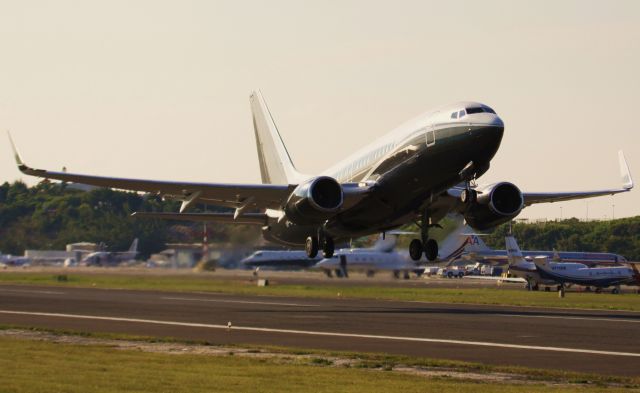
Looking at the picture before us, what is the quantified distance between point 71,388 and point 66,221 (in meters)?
92.1

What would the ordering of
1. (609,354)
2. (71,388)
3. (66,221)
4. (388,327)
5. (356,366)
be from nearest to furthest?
(71,388) → (356,366) → (609,354) → (388,327) → (66,221)

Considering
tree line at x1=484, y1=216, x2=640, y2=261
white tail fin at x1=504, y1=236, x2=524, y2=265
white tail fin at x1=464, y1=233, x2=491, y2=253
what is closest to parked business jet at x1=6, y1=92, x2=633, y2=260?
white tail fin at x1=504, y1=236, x2=524, y2=265

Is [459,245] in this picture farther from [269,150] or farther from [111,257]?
[269,150]

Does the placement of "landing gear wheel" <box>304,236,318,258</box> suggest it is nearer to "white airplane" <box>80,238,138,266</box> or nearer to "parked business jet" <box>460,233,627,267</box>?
"white airplane" <box>80,238,138,266</box>

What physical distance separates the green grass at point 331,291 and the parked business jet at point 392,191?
1351 cm

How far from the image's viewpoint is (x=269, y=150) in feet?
194

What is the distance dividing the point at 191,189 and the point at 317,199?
24.7ft

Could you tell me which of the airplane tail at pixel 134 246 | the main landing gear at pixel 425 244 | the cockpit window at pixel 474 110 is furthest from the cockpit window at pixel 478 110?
the airplane tail at pixel 134 246

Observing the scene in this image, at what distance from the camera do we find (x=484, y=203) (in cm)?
4325

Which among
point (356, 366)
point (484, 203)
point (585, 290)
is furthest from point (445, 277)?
point (356, 366)

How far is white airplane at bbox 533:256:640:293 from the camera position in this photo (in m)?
85.2

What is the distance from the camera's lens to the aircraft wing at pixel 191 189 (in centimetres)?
4397

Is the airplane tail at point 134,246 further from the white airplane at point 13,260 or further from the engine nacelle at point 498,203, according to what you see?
the engine nacelle at point 498,203

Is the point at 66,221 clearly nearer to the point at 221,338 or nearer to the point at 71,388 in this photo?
the point at 221,338
